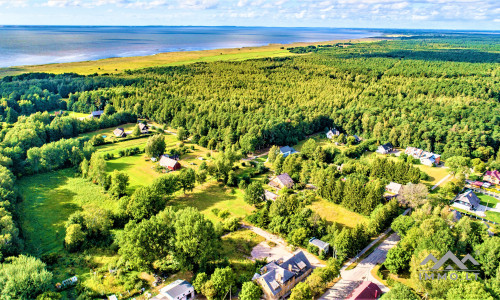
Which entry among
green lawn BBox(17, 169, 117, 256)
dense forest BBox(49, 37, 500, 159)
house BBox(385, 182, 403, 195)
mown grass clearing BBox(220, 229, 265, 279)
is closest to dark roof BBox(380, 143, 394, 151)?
dense forest BBox(49, 37, 500, 159)

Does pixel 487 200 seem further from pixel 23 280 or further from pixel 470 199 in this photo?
pixel 23 280

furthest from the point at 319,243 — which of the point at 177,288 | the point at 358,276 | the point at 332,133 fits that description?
the point at 332,133

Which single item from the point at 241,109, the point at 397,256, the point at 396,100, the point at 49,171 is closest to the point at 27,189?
the point at 49,171

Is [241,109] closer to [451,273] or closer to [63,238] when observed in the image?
[63,238]

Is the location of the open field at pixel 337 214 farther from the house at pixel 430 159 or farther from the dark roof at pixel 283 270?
the house at pixel 430 159

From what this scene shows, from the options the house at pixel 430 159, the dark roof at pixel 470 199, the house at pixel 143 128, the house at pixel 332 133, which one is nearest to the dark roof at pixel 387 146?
the house at pixel 430 159

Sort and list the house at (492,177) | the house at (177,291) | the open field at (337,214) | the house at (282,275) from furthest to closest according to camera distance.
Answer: the house at (492,177)
the open field at (337,214)
the house at (282,275)
the house at (177,291)

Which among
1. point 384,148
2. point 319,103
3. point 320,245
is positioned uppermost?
point 319,103
